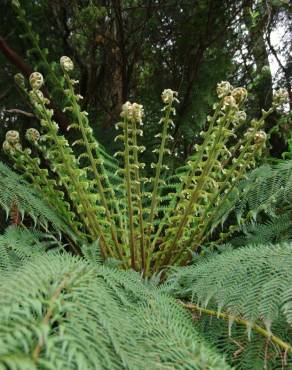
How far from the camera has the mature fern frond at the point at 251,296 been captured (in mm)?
932

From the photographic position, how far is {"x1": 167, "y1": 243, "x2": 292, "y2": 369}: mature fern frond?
3.06ft

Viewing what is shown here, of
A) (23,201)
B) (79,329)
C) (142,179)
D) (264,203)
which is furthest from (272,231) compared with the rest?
(79,329)

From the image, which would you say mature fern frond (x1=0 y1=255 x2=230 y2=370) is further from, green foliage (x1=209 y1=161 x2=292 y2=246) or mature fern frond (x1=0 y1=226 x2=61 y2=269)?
green foliage (x1=209 y1=161 x2=292 y2=246)

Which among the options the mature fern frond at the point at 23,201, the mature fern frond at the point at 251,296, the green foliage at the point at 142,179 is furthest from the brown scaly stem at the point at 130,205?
the mature fern frond at the point at 251,296

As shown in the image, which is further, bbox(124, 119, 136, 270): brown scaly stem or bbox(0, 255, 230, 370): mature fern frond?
bbox(124, 119, 136, 270): brown scaly stem

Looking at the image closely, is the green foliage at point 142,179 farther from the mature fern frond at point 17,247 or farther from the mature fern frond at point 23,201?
the mature fern frond at point 17,247

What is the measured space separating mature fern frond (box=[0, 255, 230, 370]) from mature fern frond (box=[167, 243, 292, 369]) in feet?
0.34

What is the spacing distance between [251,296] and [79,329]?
43cm

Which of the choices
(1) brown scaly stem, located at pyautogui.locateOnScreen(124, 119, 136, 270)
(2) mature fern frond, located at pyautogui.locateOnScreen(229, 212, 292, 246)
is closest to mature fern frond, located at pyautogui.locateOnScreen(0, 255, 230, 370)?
(1) brown scaly stem, located at pyautogui.locateOnScreen(124, 119, 136, 270)

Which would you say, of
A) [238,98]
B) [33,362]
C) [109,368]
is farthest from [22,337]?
[238,98]

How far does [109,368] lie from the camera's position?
67cm

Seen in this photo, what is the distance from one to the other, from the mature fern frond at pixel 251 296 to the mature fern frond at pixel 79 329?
10cm

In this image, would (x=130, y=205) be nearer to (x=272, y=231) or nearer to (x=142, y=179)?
(x=142, y=179)

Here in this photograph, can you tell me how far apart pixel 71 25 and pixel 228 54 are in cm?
98
